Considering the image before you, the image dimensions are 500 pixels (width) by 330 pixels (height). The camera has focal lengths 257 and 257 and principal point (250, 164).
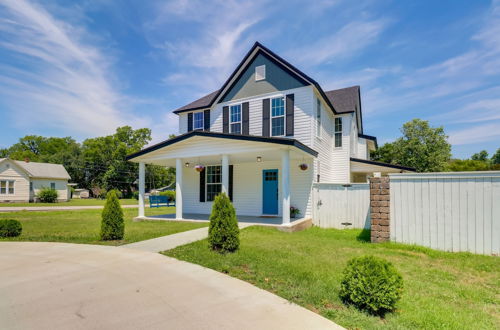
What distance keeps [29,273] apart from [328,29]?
12.0m

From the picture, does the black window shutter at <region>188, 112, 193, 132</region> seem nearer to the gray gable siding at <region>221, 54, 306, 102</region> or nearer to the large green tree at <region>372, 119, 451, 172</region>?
the gray gable siding at <region>221, 54, 306, 102</region>

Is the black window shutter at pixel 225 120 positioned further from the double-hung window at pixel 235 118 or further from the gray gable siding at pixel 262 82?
the gray gable siding at pixel 262 82

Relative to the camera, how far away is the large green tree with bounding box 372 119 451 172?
89.7ft

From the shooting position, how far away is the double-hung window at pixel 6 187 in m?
29.0

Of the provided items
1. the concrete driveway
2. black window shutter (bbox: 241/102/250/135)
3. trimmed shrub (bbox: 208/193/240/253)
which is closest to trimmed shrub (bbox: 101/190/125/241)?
the concrete driveway

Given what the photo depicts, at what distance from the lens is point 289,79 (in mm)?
12227

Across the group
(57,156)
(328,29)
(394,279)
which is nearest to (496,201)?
(394,279)

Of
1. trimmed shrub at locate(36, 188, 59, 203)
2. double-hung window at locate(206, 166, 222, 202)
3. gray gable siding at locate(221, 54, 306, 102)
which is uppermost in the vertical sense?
gray gable siding at locate(221, 54, 306, 102)

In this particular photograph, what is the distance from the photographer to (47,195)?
31.1 m

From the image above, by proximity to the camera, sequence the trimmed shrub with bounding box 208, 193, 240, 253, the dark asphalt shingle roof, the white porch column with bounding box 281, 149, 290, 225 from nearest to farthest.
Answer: the trimmed shrub with bounding box 208, 193, 240, 253, the white porch column with bounding box 281, 149, 290, 225, the dark asphalt shingle roof

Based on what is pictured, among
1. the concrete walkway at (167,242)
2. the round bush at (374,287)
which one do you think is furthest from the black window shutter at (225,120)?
the round bush at (374,287)

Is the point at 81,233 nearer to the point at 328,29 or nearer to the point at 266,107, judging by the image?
the point at 266,107

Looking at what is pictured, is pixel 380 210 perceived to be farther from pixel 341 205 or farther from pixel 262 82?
pixel 262 82

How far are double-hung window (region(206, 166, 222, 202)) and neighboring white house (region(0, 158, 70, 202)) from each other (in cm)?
2890
